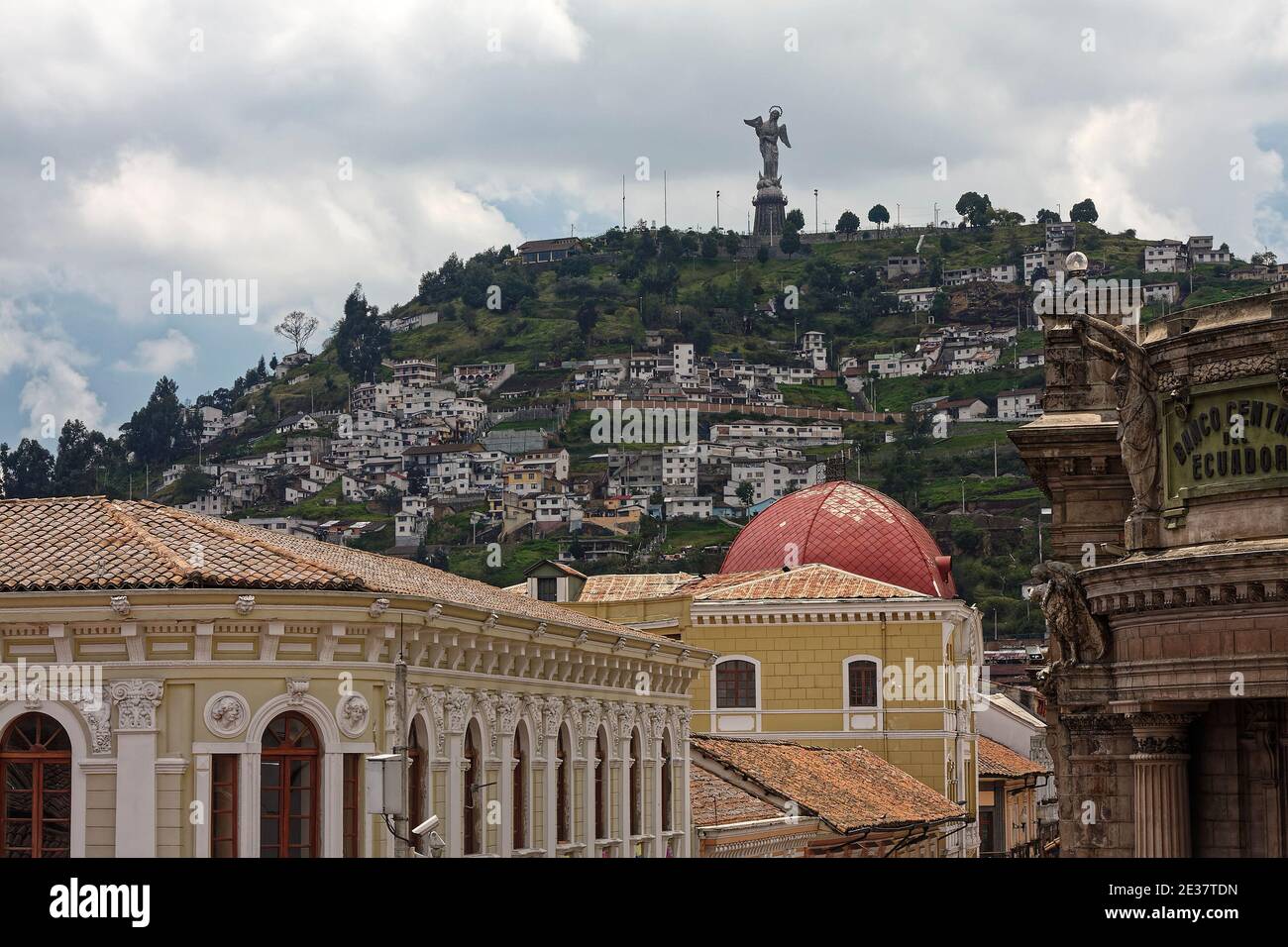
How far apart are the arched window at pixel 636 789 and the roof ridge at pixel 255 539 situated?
12062 millimetres

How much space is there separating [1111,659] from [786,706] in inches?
1556

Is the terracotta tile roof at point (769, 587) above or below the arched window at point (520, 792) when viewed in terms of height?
above

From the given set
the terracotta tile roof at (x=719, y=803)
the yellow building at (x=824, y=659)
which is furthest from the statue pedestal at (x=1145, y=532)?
the yellow building at (x=824, y=659)

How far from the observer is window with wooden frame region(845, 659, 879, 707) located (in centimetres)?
6781

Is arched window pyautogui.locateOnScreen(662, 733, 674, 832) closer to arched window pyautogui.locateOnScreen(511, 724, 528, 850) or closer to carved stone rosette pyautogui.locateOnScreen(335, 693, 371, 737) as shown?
arched window pyautogui.locateOnScreen(511, 724, 528, 850)

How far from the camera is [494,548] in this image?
648ft

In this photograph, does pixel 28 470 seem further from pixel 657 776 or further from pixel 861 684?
pixel 657 776

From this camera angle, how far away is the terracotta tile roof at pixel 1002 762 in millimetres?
83125

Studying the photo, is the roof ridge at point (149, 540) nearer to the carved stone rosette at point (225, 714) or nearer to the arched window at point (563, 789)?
the carved stone rosette at point (225, 714)

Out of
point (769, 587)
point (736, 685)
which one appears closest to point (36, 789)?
point (736, 685)

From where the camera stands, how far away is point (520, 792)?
1500 inches
